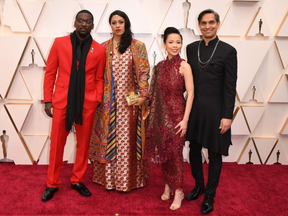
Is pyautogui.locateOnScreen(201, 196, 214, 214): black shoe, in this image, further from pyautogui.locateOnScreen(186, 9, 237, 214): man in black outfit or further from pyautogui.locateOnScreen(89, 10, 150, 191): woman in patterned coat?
pyautogui.locateOnScreen(89, 10, 150, 191): woman in patterned coat

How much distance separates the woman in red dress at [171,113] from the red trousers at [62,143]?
55 cm

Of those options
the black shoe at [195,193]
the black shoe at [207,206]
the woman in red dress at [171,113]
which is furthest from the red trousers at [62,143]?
the black shoe at [207,206]

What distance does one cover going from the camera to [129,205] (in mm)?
2230

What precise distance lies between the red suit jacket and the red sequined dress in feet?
1.71

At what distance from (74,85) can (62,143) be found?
528mm

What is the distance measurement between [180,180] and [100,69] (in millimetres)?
1165

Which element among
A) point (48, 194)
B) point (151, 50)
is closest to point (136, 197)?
point (48, 194)

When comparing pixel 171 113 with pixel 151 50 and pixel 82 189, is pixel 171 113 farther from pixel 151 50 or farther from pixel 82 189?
pixel 151 50

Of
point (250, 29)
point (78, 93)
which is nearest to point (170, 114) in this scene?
point (78, 93)

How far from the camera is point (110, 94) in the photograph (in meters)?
2.37

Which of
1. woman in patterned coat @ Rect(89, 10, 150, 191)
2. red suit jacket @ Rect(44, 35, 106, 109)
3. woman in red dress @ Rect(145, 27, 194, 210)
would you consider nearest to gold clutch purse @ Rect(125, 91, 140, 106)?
woman in patterned coat @ Rect(89, 10, 150, 191)

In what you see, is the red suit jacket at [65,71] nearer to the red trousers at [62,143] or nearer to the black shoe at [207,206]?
the red trousers at [62,143]

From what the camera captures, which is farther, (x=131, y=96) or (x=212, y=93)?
(x=131, y=96)

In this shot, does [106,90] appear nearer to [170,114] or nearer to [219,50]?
[170,114]
